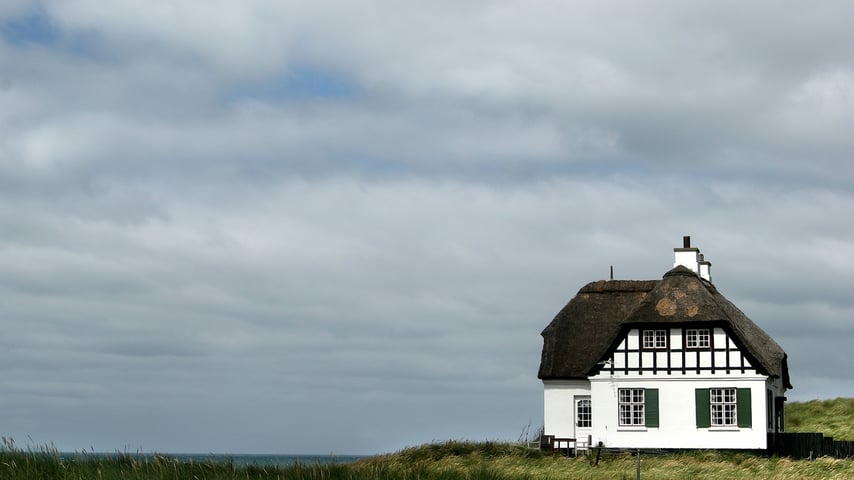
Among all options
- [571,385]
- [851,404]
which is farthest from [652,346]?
[851,404]

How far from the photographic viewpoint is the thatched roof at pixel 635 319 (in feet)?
134

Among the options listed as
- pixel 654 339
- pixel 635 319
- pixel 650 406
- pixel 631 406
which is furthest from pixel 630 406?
pixel 635 319

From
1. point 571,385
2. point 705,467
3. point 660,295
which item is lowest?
point 705,467

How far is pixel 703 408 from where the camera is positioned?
40.7 metres

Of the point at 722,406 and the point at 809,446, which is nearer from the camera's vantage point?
the point at 809,446

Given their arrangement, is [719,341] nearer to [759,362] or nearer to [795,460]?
[759,362]

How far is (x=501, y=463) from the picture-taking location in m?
35.7

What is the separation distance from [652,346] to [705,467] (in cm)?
801

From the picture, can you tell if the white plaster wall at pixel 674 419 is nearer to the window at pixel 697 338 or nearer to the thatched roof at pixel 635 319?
the thatched roof at pixel 635 319

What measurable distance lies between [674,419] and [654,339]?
9.83 ft

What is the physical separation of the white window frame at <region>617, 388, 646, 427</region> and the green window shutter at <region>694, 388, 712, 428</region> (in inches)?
78.8

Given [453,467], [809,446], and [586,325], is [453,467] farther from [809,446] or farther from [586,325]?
[586,325]

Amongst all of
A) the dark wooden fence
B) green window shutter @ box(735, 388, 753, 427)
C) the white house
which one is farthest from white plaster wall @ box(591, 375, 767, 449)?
the dark wooden fence

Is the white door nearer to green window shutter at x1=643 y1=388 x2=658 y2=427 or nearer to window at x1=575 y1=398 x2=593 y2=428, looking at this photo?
window at x1=575 y1=398 x2=593 y2=428
